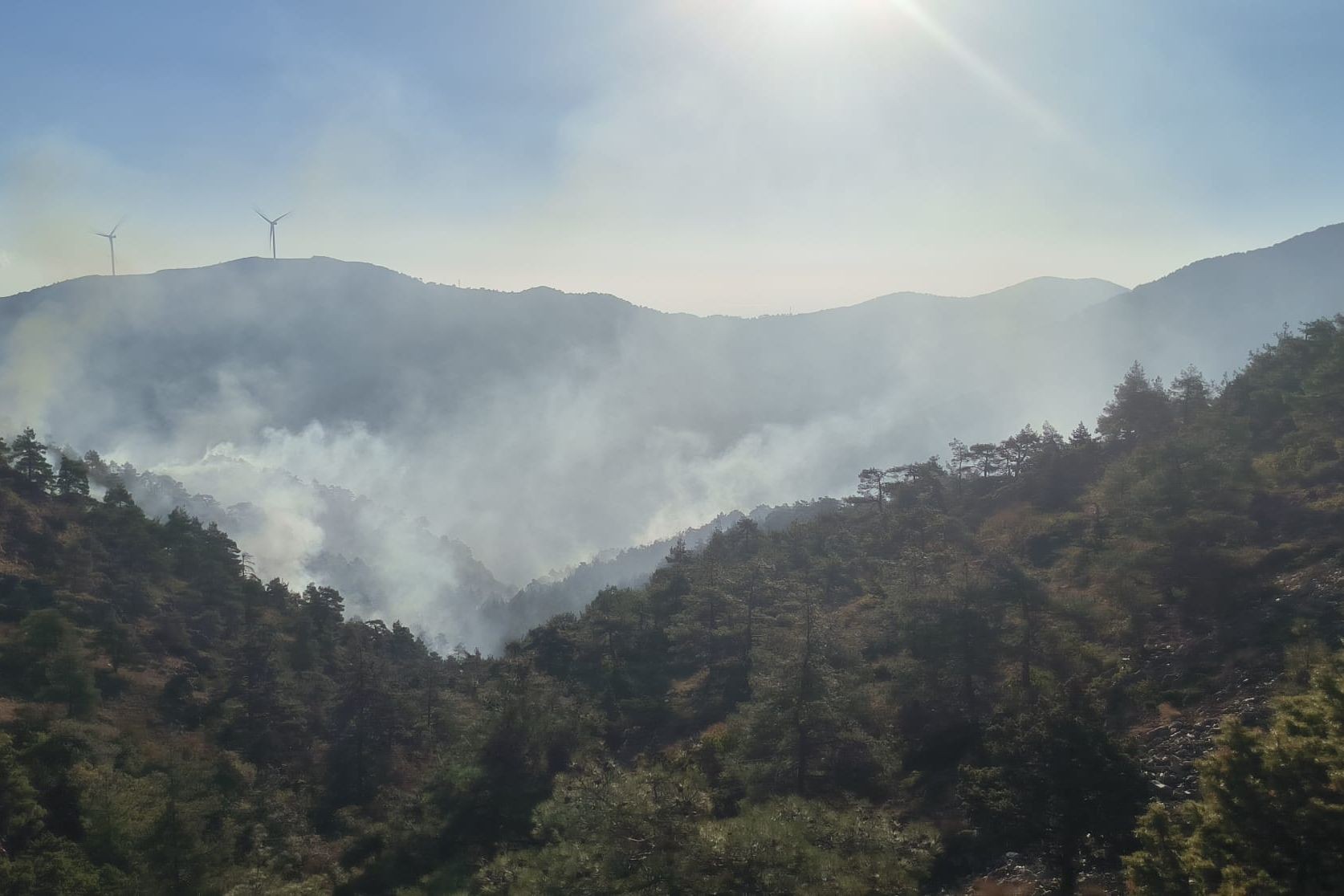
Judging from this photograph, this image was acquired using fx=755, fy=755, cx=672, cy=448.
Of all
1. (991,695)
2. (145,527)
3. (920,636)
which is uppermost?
(145,527)

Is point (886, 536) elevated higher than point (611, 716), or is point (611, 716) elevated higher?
point (886, 536)

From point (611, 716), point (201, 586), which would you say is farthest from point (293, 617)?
point (611, 716)

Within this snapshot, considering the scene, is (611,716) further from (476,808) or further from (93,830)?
(93,830)

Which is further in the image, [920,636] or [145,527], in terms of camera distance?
[145,527]

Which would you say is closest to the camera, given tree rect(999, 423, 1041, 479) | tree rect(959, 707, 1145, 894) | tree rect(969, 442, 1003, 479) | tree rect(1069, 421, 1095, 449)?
tree rect(959, 707, 1145, 894)

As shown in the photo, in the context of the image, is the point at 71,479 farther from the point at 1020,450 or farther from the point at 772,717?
the point at 1020,450

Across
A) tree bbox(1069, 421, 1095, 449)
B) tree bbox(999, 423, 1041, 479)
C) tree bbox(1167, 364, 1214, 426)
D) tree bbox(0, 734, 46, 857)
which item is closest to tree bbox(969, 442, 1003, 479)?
tree bbox(999, 423, 1041, 479)

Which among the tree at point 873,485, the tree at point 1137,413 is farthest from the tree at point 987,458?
the tree at point 1137,413

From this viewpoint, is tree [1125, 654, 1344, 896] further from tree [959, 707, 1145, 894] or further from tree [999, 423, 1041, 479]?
tree [999, 423, 1041, 479]
